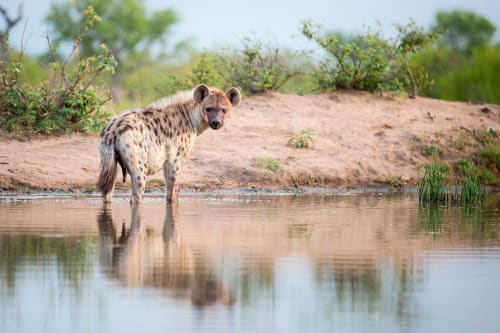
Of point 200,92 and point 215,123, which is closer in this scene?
point 215,123

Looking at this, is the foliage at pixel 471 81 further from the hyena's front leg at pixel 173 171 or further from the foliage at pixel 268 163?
the hyena's front leg at pixel 173 171

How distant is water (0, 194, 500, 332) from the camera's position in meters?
5.48

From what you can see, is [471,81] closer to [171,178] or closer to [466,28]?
[466,28]

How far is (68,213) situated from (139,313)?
195 inches

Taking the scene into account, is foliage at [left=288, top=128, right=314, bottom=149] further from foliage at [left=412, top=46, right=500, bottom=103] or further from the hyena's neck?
foliage at [left=412, top=46, right=500, bottom=103]

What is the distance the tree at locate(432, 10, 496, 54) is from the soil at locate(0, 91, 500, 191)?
34198 millimetres

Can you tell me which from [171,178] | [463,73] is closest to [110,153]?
[171,178]

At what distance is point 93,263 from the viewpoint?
7012 mm

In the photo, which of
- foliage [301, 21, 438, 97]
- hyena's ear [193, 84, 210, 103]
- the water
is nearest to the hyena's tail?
the water

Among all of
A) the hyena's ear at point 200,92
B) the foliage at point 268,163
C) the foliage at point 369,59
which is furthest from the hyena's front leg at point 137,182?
the foliage at point 369,59

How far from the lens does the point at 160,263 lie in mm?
7023

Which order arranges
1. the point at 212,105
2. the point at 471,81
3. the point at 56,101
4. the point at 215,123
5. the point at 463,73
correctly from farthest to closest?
the point at 463,73
the point at 471,81
the point at 56,101
the point at 212,105
the point at 215,123

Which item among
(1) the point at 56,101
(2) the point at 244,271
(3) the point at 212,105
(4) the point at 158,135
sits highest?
(1) the point at 56,101

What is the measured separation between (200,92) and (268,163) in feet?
7.95
